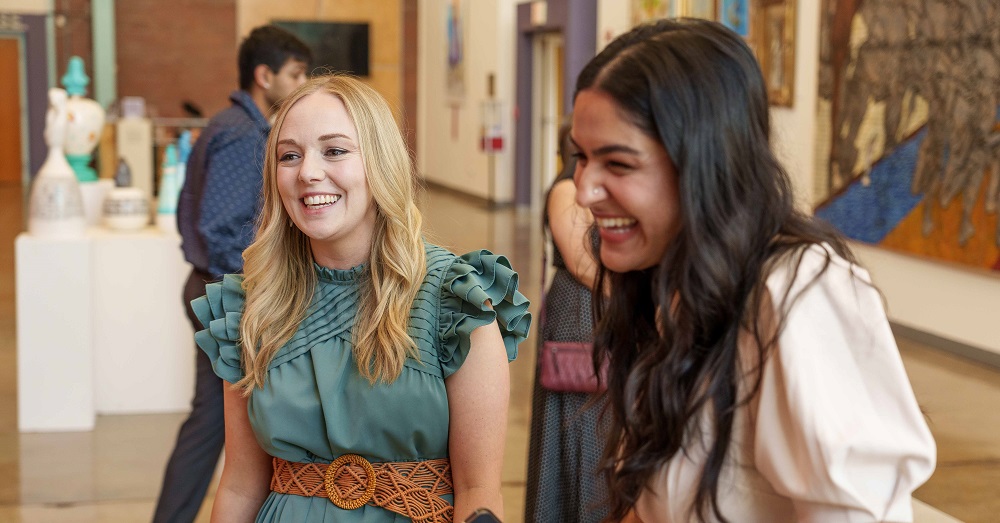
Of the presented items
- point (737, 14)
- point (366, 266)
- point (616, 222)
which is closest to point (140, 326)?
point (366, 266)

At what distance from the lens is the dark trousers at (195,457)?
3.51 metres

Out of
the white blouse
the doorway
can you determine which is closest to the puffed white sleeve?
the white blouse

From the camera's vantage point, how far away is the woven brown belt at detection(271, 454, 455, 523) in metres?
1.91

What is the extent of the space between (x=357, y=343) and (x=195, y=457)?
72.9 inches

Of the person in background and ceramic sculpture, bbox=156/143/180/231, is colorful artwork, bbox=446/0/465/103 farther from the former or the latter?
the person in background

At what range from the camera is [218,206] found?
12.0ft

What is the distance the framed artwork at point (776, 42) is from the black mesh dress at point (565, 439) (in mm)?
6237

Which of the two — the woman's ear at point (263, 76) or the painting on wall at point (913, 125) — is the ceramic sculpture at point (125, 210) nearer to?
the woman's ear at point (263, 76)

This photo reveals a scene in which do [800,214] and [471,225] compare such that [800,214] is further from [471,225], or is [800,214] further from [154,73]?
[154,73]

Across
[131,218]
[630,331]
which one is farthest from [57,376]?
[630,331]

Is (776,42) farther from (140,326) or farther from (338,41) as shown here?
(338,41)

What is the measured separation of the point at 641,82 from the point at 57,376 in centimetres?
466

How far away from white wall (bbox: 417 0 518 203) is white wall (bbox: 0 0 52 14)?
6.85 m

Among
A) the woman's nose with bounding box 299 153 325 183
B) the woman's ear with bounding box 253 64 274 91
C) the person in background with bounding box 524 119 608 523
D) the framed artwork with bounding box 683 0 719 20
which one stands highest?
the framed artwork with bounding box 683 0 719 20
